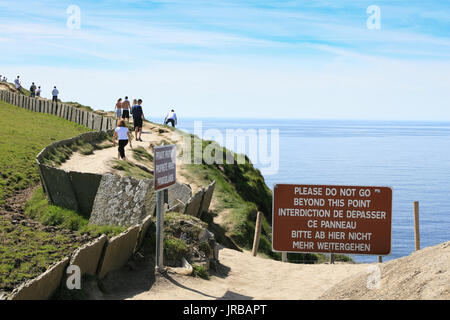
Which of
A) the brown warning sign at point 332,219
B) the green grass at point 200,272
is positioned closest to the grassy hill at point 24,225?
the green grass at point 200,272

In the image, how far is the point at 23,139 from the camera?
3403cm

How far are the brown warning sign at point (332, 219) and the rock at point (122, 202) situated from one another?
3822mm

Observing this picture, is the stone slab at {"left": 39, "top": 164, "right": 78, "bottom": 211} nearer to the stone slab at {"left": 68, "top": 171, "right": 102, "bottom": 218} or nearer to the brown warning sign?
the stone slab at {"left": 68, "top": 171, "right": 102, "bottom": 218}

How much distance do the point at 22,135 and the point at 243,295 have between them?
2561cm

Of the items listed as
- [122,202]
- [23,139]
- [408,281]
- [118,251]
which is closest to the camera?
[408,281]

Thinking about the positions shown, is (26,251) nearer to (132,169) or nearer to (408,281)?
(408,281)

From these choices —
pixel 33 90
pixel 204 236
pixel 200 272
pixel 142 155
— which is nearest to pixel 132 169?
pixel 142 155

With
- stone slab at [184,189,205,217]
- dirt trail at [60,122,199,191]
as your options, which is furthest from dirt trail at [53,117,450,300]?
dirt trail at [60,122,199,191]

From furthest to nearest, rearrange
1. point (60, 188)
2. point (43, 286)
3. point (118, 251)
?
A: point (60, 188), point (118, 251), point (43, 286)

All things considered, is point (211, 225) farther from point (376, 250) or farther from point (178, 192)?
point (376, 250)

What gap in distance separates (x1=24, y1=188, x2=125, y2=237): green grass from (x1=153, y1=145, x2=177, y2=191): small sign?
4.30 meters

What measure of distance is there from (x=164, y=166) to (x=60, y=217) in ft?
24.3

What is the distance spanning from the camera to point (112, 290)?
42.2 feet
